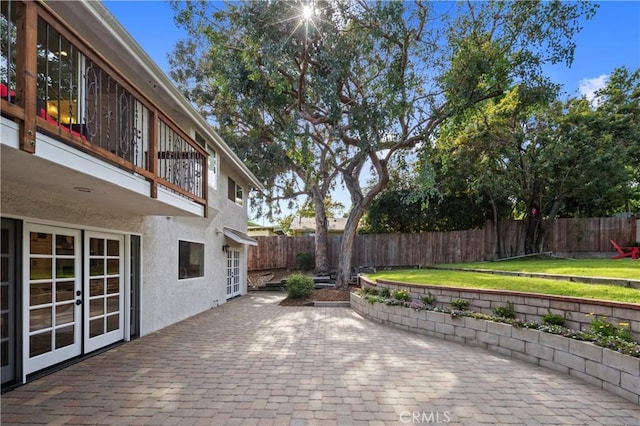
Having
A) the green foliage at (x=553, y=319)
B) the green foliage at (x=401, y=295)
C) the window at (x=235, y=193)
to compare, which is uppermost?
the window at (x=235, y=193)

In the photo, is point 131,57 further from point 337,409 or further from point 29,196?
point 337,409

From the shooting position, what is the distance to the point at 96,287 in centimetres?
596

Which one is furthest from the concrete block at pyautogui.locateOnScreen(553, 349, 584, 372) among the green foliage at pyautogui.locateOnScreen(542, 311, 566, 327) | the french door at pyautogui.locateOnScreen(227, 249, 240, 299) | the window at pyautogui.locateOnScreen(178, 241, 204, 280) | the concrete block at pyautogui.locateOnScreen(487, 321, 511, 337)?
the french door at pyautogui.locateOnScreen(227, 249, 240, 299)

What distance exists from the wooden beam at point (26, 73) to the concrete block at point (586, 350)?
6828mm

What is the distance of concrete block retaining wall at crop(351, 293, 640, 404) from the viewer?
4102 millimetres

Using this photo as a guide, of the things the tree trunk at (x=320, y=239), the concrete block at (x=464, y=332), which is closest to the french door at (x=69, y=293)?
the concrete block at (x=464, y=332)

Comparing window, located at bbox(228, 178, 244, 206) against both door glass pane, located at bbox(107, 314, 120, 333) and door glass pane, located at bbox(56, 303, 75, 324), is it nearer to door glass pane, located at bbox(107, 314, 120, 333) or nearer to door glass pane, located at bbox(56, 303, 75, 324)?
door glass pane, located at bbox(107, 314, 120, 333)

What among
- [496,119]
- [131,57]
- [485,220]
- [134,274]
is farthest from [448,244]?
[131,57]

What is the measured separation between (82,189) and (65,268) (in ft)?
5.63

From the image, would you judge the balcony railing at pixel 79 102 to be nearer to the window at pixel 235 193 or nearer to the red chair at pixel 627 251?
the window at pixel 235 193

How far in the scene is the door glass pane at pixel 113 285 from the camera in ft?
20.6

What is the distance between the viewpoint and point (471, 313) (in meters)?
6.50

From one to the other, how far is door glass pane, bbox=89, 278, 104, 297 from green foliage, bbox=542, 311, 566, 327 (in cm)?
769

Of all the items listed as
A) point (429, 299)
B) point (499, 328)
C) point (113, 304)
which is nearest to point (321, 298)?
point (429, 299)
